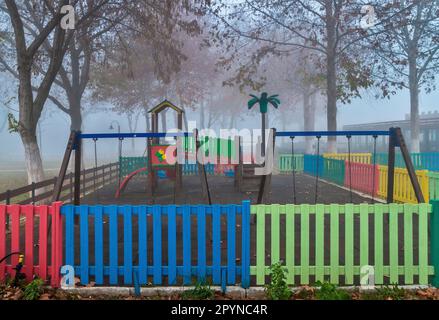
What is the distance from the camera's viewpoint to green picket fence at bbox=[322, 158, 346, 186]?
14182mm

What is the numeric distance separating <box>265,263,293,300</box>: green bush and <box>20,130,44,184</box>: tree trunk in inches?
346

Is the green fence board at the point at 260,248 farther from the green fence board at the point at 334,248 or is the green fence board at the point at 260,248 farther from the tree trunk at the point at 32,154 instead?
the tree trunk at the point at 32,154

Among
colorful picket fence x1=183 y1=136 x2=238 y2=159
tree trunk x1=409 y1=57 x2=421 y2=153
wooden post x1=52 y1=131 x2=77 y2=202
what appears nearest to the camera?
wooden post x1=52 y1=131 x2=77 y2=202

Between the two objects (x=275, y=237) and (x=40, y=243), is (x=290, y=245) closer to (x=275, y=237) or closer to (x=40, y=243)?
(x=275, y=237)

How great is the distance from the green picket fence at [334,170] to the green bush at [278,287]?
10.9 meters

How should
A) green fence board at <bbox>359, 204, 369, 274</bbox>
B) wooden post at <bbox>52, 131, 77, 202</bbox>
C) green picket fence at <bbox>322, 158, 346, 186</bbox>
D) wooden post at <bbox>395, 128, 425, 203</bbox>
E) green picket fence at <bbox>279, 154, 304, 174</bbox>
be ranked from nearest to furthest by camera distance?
green fence board at <bbox>359, 204, 369, 274</bbox>
wooden post at <bbox>395, 128, 425, 203</bbox>
wooden post at <bbox>52, 131, 77, 202</bbox>
green picket fence at <bbox>322, 158, 346, 186</bbox>
green picket fence at <bbox>279, 154, 304, 174</bbox>

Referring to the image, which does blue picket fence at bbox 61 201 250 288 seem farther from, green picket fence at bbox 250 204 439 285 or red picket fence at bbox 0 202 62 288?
green picket fence at bbox 250 204 439 285

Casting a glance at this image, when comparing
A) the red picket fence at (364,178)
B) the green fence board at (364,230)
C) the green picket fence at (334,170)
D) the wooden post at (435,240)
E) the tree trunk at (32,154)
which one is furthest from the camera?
the green picket fence at (334,170)

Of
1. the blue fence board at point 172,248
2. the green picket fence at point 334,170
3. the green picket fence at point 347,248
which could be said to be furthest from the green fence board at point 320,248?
the green picket fence at point 334,170

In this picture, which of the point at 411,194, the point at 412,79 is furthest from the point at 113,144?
the point at 411,194

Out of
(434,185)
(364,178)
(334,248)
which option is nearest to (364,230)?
(334,248)

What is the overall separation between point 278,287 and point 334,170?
12126mm

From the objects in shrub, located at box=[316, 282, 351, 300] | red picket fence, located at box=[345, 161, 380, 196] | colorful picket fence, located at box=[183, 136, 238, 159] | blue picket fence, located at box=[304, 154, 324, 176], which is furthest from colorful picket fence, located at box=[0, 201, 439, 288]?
blue picket fence, located at box=[304, 154, 324, 176]

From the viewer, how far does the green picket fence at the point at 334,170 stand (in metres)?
14.2
